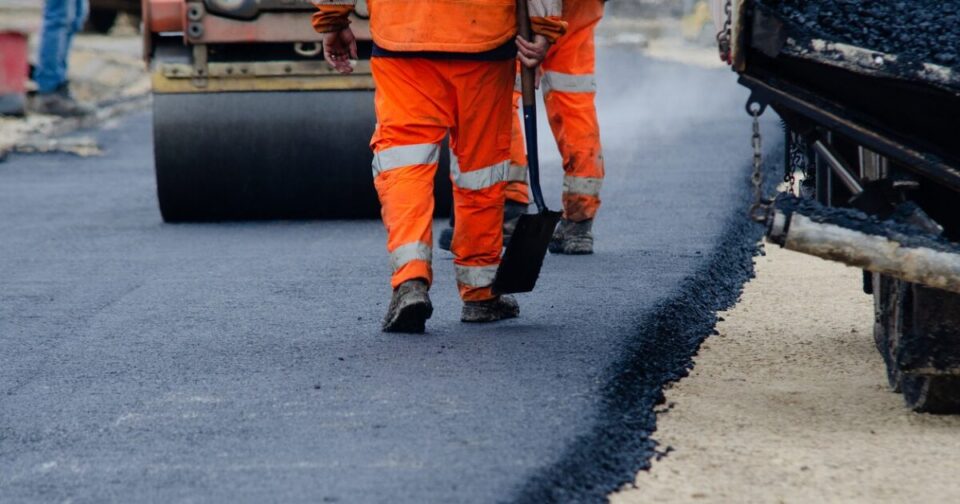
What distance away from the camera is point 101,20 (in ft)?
77.5

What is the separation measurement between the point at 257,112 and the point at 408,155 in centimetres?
263

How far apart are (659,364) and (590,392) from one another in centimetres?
51

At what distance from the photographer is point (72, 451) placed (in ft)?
11.5

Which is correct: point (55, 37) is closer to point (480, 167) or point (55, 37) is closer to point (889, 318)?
point (480, 167)

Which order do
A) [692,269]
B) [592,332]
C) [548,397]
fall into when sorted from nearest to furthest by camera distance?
[548,397], [592,332], [692,269]

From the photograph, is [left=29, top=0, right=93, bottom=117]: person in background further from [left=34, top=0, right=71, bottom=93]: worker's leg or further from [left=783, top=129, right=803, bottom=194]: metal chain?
[left=783, top=129, right=803, bottom=194]: metal chain

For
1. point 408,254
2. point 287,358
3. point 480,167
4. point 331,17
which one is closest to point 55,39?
point 331,17

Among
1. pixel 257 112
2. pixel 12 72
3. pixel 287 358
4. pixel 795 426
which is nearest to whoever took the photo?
pixel 795 426

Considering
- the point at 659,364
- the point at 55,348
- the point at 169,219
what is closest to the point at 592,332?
the point at 659,364

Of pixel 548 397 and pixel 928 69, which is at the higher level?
pixel 928 69

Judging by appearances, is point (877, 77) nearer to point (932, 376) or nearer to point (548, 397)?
point (932, 376)

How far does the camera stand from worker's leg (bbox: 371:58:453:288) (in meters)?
4.62

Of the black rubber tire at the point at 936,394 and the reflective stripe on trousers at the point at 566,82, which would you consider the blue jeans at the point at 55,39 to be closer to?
the reflective stripe on trousers at the point at 566,82

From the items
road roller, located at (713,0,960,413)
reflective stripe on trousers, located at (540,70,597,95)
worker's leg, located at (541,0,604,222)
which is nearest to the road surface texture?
road roller, located at (713,0,960,413)
